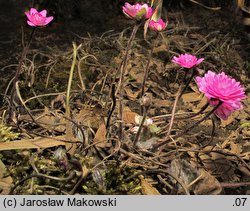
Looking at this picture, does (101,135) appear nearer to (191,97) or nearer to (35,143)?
(35,143)

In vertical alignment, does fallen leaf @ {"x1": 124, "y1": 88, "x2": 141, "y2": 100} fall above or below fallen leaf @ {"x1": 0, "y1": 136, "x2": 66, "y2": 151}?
above

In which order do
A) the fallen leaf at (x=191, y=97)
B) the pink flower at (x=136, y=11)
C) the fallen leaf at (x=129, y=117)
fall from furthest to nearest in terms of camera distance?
the fallen leaf at (x=191, y=97) < the fallen leaf at (x=129, y=117) < the pink flower at (x=136, y=11)

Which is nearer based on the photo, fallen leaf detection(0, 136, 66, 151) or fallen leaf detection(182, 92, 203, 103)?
fallen leaf detection(0, 136, 66, 151)

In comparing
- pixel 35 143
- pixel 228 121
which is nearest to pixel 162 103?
pixel 228 121

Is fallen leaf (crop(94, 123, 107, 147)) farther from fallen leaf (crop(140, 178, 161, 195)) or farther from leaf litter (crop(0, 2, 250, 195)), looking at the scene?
fallen leaf (crop(140, 178, 161, 195))

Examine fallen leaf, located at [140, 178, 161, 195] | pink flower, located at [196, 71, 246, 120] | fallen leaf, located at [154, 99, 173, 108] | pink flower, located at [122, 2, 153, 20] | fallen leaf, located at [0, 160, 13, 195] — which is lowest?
fallen leaf, located at [140, 178, 161, 195]

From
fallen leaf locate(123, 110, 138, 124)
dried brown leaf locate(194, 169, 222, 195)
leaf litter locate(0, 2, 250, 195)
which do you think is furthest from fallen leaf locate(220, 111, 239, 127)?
dried brown leaf locate(194, 169, 222, 195)

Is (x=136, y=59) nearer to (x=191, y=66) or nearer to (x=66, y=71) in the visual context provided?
(x=66, y=71)

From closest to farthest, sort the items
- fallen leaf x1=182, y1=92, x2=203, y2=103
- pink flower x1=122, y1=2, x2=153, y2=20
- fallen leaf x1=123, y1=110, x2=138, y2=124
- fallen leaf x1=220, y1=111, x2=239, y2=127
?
pink flower x1=122, y1=2, x2=153, y2=20, fallen leaf x1=123, y1=110, x2=138, y2=124, fallen leaf x1=220, y1=111, x2=239, y2=127, fallen leaf x1=182, y1=92, x2=203, y2=103

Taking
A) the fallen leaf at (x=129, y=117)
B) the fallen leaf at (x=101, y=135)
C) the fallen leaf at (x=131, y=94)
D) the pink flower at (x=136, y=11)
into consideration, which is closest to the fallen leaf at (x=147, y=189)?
the fallen leaf at (x=101, y=135)

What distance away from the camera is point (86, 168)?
110 cm

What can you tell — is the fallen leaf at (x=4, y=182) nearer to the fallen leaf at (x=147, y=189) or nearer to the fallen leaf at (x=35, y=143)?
the fallen leaf at (x=35, y=143)

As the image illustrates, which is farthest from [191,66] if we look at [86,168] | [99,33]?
[99,33]

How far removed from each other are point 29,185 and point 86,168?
0.40ft
